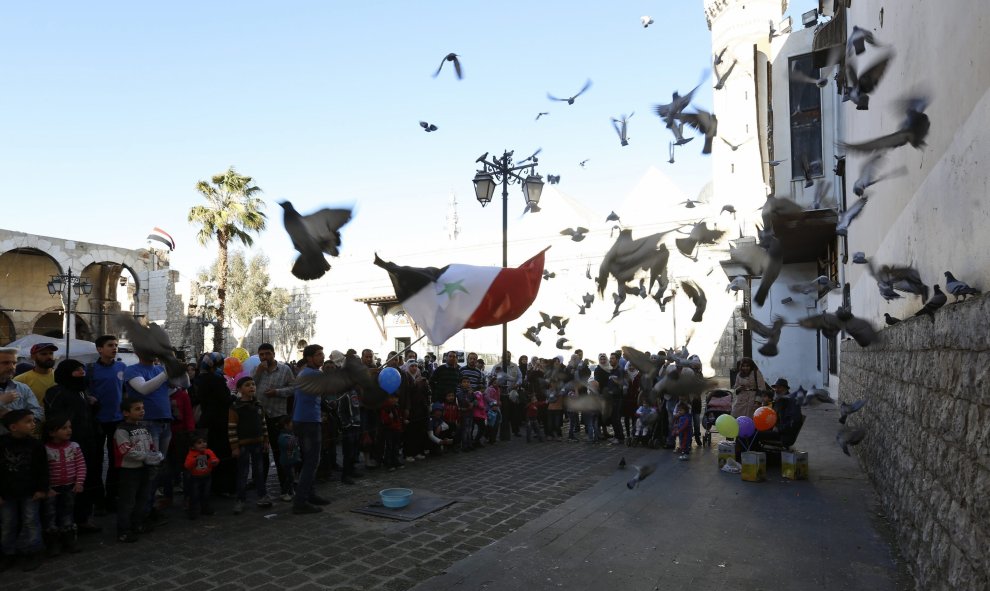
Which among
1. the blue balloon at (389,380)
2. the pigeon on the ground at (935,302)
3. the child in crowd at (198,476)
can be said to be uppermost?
the pigeon on the ground at (935,302)

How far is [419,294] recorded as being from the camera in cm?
687

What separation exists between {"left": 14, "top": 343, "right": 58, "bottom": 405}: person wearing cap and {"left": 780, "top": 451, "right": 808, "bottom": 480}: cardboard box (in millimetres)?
9153

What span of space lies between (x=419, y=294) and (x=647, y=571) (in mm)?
3710

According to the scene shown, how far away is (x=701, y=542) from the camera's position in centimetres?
566

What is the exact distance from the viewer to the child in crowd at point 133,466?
584cm

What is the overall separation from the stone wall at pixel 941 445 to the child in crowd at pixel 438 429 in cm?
667

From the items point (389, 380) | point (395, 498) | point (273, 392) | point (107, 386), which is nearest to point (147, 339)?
point (107, 386)

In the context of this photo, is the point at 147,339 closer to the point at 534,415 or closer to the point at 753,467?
the point at 753,467

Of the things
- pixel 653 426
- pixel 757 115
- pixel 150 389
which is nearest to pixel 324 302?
pixel 757 115

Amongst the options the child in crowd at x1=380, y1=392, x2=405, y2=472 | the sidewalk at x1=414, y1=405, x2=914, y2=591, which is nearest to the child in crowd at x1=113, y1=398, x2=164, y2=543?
the sidewalk at x1=414, y1=405, x2=914, y2=591

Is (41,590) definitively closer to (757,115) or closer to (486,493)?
(486,493)

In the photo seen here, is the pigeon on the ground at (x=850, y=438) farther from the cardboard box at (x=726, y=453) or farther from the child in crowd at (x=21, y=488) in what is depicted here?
the child in crowd at (x=21, y=488)

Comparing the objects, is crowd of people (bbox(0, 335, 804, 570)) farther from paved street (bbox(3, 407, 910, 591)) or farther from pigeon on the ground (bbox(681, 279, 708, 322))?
pigeon on the ground (bbox(681, 279, 708, 322))

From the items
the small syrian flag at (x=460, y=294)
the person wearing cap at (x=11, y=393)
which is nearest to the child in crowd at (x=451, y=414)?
the small syrian flag at (x=460, y=294)
